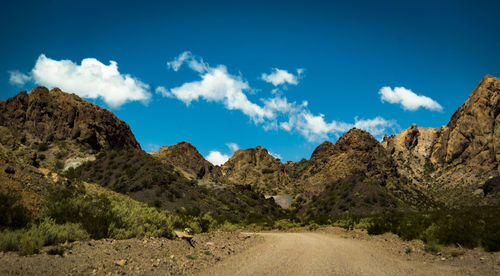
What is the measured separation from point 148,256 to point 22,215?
4029 mm

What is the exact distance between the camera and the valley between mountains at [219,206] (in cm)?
927

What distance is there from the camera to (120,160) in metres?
51.8

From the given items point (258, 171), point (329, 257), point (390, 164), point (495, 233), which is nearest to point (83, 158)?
point (329, 257)

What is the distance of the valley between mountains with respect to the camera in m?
9.27

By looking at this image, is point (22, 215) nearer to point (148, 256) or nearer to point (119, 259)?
point (119, 259)

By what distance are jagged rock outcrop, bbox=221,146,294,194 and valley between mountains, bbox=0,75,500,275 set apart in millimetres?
949

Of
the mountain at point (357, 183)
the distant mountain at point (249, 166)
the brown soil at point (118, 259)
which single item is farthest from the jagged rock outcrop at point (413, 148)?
the brown soil at point (118, 259)

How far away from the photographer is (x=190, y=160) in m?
129

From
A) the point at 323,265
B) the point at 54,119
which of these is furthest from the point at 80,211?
the point at 54,119

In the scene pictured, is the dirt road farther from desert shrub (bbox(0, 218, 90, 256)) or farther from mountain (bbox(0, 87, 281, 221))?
mountain (bbox(0, 87, 281, 221))

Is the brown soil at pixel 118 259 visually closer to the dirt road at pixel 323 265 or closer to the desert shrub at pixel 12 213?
the dirt road at pixel 323 265

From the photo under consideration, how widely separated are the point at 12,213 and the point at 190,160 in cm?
12216

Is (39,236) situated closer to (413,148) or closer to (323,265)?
(323,265)

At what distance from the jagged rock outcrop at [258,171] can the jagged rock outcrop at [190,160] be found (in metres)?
8.85
